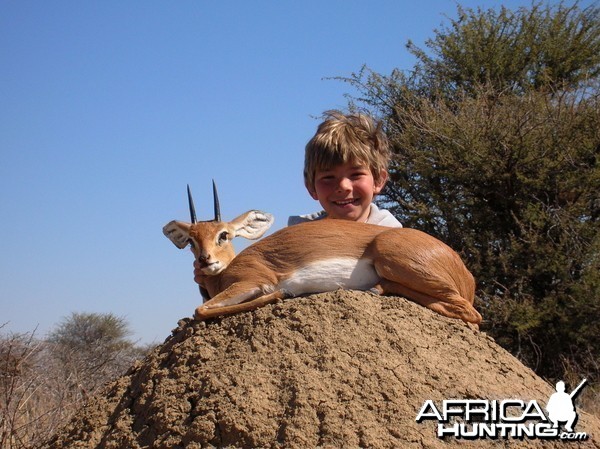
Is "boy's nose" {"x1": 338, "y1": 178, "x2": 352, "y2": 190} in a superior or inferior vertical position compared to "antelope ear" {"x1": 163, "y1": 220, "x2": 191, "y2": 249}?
superior

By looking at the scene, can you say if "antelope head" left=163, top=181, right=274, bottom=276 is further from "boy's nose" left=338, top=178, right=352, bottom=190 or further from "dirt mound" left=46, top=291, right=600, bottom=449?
"dirt mound" left=46, top=291, right=600, bottom=449

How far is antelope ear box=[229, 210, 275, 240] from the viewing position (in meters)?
5.27

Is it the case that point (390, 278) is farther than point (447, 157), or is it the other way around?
point (447, 157)

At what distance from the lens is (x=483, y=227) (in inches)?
429

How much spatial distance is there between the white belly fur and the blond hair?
1241 millimetres

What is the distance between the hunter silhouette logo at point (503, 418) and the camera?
3.11 m

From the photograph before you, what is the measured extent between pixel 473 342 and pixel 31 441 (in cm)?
318

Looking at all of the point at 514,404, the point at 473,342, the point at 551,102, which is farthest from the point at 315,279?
the point at 551,102

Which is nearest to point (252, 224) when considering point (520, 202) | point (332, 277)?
point (332, 277)

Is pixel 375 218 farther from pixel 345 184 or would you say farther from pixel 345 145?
pixel 345 145

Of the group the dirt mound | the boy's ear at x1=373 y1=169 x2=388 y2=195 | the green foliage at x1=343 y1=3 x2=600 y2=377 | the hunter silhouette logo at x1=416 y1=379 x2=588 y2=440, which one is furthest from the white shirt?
the green foliage at x1=343 y1=3 x2=600 y2=377

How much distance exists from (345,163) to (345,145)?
149 millimetres

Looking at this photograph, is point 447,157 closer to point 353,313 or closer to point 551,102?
point 551,102

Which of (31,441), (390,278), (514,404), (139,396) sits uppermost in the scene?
(390,278)
